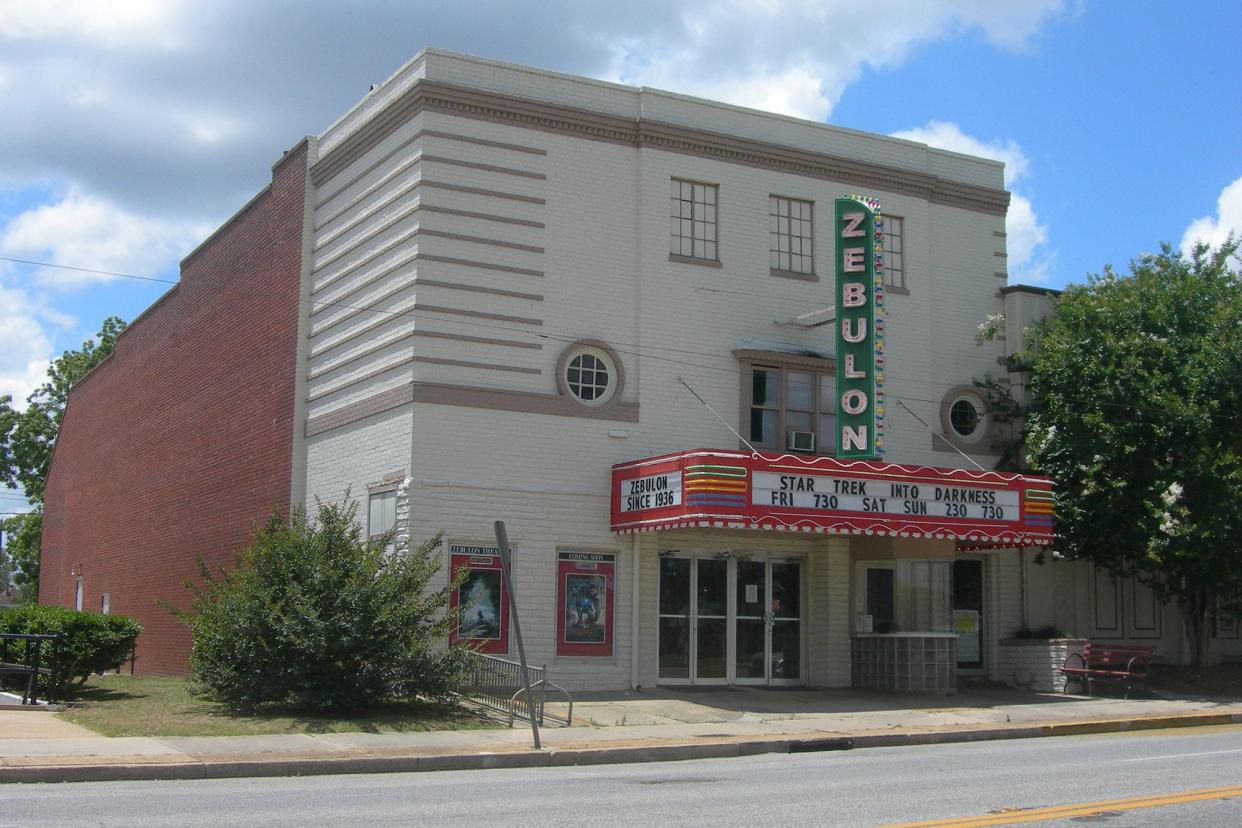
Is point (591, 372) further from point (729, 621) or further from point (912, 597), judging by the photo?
point (912, 597)

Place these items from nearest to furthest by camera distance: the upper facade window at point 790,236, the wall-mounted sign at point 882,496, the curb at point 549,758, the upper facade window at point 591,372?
the curb at point 549,758, the wall-mounted sign at point 882,496, the upper facade window at point 591,372, the upper facade window at point 790,236

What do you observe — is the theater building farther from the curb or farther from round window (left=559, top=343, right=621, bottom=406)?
the curb

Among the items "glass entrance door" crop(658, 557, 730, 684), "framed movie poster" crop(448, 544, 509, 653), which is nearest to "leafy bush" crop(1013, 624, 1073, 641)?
"glass entrance door" crop(658, 557, 730, 684)

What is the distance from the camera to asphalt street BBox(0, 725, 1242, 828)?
10570 millimetres

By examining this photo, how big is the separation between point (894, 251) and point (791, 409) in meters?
4.23

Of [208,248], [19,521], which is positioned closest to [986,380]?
[208,248]

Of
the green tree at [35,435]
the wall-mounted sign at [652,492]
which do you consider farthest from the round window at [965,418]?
the green tree at [35,435]

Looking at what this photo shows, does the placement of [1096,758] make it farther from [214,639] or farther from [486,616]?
[214,639]

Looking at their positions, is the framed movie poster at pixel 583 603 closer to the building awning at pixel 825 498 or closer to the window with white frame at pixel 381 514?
the building awning at pixel 825 498

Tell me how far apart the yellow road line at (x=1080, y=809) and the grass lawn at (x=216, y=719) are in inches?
340

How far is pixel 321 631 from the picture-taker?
17438 millimetres

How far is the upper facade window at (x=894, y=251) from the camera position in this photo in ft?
85.8

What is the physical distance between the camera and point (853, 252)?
23453 mm

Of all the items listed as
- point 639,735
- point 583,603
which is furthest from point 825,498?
point 639,735
